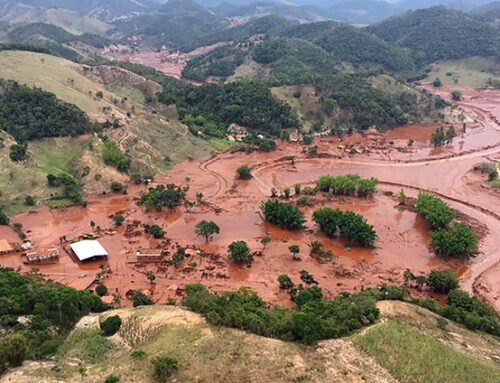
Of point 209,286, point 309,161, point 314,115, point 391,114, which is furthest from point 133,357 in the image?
point 391,114

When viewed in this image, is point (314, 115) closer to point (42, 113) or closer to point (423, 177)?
point (423, 177)

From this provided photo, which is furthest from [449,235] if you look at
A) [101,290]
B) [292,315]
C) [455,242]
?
[101,290]

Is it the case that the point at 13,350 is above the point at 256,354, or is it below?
above

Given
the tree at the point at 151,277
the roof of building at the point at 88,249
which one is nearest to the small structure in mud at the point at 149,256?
the tree at the point at 151,277

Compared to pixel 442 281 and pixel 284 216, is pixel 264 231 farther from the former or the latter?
pixel 442 281

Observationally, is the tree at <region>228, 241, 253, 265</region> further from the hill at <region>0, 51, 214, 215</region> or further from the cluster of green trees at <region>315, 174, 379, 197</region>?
the hill at <region>0, 51, 214, 215</region>
